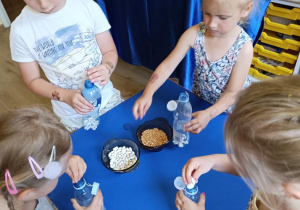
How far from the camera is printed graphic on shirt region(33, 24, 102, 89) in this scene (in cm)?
117

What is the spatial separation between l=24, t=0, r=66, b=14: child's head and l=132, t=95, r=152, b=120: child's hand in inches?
21.2

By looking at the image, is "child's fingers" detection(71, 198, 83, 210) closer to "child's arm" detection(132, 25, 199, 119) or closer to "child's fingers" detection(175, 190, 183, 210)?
"child's fingers" detection(175, 190, 183, 210)

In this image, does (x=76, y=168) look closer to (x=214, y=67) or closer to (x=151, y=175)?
(x=151, y=175)

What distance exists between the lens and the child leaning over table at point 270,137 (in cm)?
48

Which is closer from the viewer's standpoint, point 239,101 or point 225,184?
point 239,101

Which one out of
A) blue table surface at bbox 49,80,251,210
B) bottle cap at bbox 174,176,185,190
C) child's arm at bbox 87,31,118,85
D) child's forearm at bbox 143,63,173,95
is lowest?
blue table surface at bbox 49,80,251,210

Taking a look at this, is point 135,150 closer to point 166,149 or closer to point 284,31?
point 166,149

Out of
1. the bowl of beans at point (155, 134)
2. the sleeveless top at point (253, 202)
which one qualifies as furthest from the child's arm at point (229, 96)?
the sleeveless top at point (253, 202)

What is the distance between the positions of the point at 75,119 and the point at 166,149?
0.58m

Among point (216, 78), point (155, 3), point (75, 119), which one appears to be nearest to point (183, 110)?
point (216, 78)

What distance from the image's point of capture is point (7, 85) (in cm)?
251

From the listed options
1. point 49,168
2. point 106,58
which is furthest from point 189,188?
point 106,58

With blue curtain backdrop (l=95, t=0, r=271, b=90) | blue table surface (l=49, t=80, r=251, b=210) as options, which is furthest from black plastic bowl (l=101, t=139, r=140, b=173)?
blue curtain backdrop (l=95, t=0, r=271, b=90)

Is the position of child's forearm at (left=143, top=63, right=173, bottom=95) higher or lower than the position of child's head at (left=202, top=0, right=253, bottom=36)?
lower
